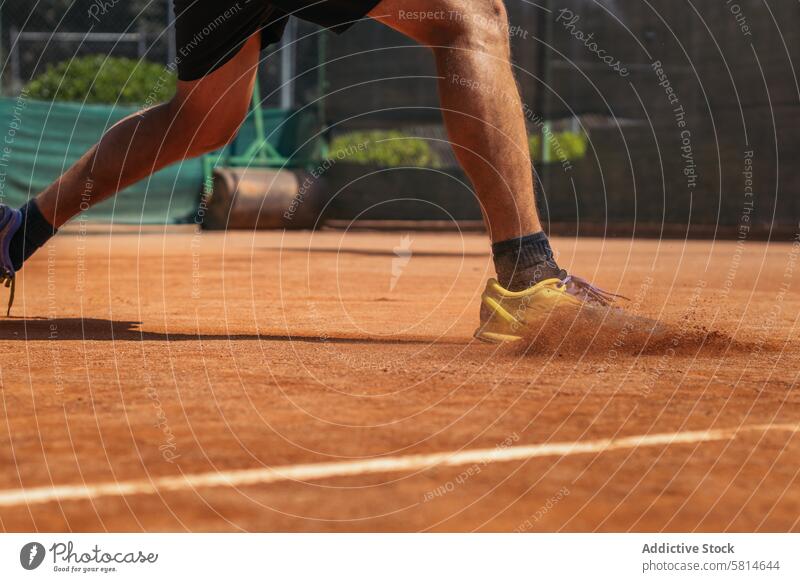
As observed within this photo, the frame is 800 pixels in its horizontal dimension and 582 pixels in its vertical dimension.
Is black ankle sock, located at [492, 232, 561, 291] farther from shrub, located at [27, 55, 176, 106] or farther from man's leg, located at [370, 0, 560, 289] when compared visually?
shrub, located at [27, 55, 176, 106]

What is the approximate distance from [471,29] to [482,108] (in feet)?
0.65

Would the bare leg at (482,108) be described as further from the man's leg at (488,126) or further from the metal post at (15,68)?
the metal post at (15,68)

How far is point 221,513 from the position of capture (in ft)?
Answer: 3.92

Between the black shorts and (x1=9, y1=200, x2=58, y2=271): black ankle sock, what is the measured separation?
0.58 m

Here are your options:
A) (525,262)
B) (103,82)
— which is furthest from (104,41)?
(525,262)

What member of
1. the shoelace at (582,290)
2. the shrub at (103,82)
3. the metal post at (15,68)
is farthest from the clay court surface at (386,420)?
the metal post at (15,68)

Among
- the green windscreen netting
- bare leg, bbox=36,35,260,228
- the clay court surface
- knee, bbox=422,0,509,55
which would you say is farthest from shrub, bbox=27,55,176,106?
knee, bbox=422,0,509,55

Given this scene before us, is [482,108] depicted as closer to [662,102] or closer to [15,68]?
[662,102]

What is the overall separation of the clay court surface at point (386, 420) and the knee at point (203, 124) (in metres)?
0.53

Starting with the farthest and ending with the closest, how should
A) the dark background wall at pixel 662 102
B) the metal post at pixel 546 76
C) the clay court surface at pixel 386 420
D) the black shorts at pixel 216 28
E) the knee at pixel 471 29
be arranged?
the metal post at pixel 546 76
the dark background wall at pixel 662 102
the black shorts at pixel 216 28
the knee at pixel 471 29
the clay court surface at pixel 386 420

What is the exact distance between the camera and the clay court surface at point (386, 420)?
1225 millimetres

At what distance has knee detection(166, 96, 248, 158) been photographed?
120 inches

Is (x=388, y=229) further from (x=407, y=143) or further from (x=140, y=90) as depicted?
(x=407, y=143)
